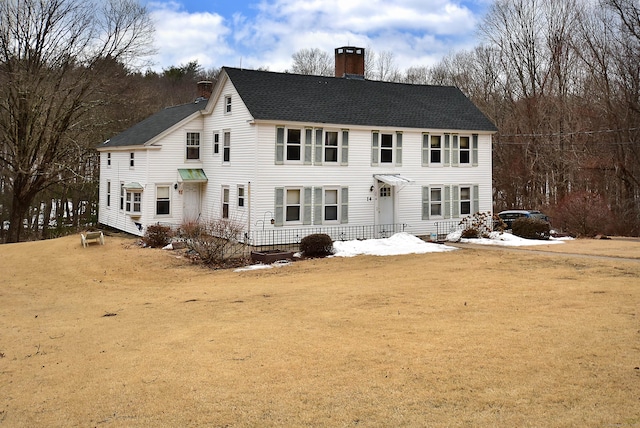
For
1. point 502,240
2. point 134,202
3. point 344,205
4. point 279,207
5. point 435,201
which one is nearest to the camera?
point 279,207

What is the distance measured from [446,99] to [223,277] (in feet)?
57.3

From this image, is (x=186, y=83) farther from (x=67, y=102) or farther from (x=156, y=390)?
(x=156, y=390)

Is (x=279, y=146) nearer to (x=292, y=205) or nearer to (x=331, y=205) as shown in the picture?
(x=292, y=205)

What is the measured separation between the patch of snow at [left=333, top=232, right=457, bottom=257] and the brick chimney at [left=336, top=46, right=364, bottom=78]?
10594 mm

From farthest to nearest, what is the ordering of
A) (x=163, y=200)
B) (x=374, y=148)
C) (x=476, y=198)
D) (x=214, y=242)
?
(x=476, y=198) → (x=163, y=200) → (x=374, y=148) → (x=214, y=242)

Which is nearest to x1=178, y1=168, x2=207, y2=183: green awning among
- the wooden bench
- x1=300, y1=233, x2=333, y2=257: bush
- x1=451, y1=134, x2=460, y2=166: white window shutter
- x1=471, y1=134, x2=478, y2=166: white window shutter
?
the wooden bench

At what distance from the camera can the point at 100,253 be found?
2456 cm

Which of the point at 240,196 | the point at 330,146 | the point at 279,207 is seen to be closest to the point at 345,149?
the point at 330,146

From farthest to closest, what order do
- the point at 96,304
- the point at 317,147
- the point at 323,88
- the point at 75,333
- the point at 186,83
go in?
the point at 186,83 < the point at 323,88 < the point at 317,147 < the point at 96,304 < the point at 75,333

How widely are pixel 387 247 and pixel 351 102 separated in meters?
7.71

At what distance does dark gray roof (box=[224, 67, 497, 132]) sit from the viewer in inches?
1004

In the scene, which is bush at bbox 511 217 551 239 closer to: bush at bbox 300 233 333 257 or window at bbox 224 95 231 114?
bush at bbox 300 233 333 257

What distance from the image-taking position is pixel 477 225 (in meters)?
27.1

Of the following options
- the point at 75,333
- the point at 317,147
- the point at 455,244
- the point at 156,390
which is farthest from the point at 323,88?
the point at 156,390
